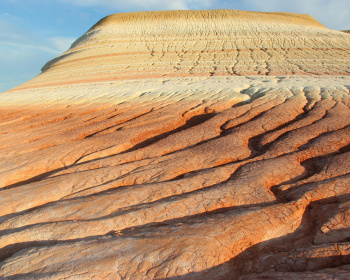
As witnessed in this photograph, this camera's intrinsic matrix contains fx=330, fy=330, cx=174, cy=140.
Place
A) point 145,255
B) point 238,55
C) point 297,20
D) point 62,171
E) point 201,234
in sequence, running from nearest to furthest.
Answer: point 145,255
point 201,234
point 62,171
point 238,55
point 297,20

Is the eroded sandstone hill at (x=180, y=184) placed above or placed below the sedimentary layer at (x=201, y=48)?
below

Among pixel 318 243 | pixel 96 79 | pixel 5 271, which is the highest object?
pixel 96 79

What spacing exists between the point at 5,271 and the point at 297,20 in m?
24.3

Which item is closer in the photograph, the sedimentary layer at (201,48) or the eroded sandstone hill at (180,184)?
the eroded sandstone hill at (180,184)

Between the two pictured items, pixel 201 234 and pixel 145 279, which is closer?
pixel 145 279

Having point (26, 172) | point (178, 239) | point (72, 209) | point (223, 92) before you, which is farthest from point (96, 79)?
point (178, 239)

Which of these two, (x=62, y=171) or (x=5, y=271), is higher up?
(x=62, y=171)

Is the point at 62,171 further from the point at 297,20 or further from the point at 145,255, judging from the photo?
the point at 297,20

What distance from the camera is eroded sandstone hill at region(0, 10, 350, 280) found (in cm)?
224

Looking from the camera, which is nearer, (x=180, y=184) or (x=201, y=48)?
(x=180, y=184)

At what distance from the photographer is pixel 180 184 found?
3223 millimetres

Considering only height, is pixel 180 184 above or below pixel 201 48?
Answer: below

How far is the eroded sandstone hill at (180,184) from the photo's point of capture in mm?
2240

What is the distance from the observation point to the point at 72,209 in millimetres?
2889
